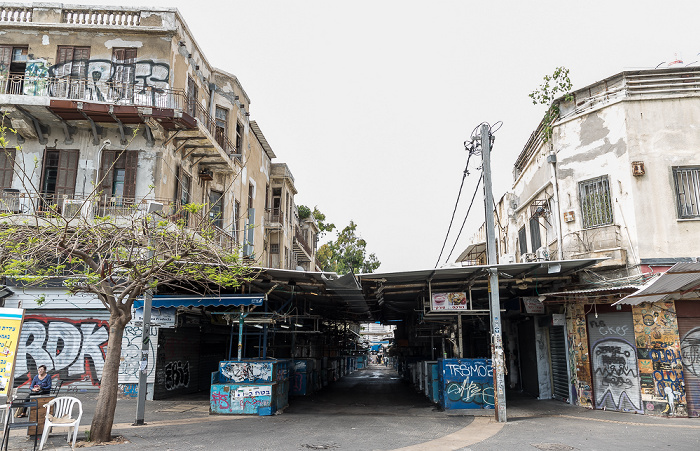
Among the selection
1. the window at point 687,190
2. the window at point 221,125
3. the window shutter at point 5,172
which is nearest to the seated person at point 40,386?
the window shutter at point 5,172

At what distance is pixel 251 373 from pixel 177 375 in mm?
5630

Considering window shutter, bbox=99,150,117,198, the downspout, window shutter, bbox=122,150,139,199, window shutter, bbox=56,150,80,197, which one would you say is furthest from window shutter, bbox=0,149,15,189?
the downspout

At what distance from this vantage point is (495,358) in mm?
13594

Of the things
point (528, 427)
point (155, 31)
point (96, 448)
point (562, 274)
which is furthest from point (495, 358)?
point (155, 31)

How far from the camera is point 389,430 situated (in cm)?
1188

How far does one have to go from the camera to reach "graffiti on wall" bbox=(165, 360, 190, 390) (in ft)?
59.4

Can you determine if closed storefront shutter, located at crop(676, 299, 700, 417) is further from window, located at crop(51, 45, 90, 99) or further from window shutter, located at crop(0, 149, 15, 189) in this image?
window shutter, located at crop(0, 149, 15, 189)

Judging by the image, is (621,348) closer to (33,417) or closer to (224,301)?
(224,301)

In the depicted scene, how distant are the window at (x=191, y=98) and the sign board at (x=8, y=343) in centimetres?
1124

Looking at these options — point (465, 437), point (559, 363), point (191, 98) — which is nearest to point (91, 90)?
point (191, 98)

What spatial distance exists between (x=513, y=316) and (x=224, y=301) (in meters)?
11.9

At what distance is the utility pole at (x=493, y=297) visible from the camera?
13273 millimetres

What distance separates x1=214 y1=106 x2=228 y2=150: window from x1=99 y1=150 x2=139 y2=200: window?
469cm

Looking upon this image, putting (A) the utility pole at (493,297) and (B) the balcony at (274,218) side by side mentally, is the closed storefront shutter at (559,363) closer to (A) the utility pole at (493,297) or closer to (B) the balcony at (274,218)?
(A) the utility pole at (493,297)
